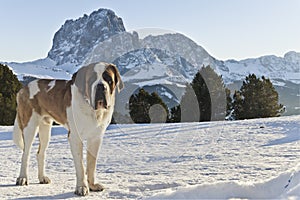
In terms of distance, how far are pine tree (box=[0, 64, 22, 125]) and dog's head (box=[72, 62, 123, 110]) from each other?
23.4 metres

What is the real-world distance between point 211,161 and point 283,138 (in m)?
3.76

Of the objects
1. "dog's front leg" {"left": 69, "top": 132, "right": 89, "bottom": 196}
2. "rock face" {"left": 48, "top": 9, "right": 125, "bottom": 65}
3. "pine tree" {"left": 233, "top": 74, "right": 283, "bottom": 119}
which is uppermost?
"rock face" {"left": 48, "top": 9, "right": 125, "bottom": 65}

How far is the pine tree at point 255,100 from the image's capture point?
29547 millimetres

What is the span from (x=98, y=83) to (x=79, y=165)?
3.76 ft

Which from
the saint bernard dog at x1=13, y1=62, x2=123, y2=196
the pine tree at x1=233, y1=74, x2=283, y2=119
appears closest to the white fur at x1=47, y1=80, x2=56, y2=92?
the saint bernard dog at x1=13, y1=62, x2=123, y2=196

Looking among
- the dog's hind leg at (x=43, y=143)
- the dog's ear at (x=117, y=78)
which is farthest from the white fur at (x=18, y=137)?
the dog's ear at (x=117, y=78)

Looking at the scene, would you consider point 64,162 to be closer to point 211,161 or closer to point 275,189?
point 211,161

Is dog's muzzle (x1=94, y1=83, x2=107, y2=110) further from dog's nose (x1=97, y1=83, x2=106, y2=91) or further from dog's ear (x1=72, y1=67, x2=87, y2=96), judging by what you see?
dog's ear (x1=72, y1=67, x2=87, y2=96)

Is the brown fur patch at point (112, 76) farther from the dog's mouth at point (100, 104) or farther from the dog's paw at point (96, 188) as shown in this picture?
the dog's paw at point (96, 188)

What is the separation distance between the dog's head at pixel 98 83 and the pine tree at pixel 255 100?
86.3 feet

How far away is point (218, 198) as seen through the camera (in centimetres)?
295

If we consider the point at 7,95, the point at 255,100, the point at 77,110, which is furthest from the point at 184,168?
the point at 255,100

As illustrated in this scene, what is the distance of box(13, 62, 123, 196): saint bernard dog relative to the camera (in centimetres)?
412

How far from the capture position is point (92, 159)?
4789mm
